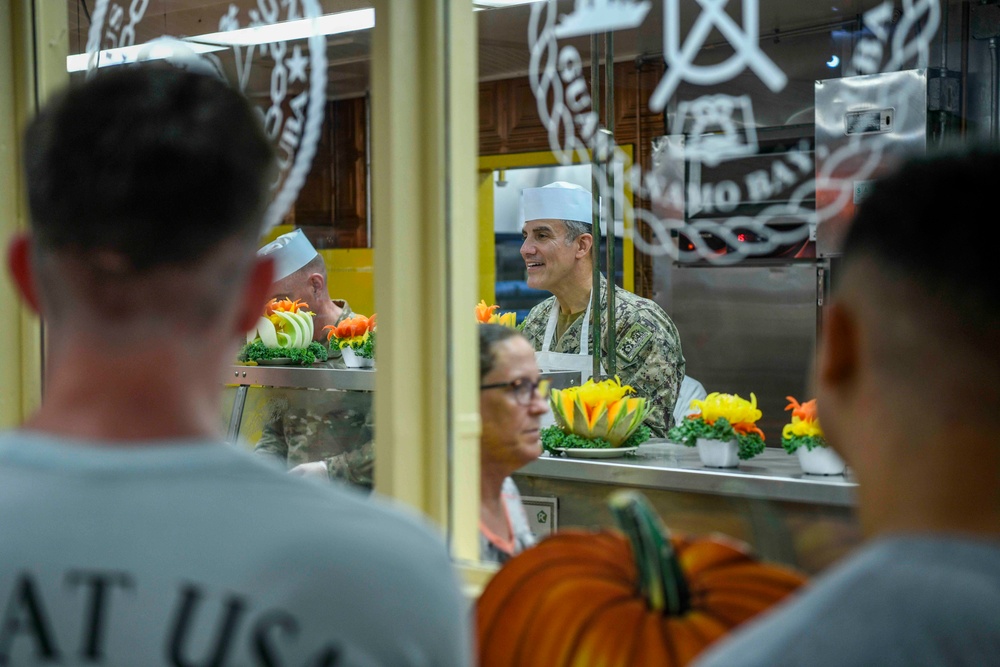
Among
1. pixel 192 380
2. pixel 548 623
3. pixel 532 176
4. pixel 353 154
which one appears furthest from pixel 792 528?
pixel 532 176

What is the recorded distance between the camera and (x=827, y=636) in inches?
25.1

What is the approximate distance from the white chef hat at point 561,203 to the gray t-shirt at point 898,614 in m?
3.35

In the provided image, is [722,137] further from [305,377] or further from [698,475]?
[305,377]

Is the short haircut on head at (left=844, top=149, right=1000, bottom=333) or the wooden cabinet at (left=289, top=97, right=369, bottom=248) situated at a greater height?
the wooden cabinet at (left=289, top=97, right=369, bottom=248)

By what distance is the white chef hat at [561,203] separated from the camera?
3.97 metres

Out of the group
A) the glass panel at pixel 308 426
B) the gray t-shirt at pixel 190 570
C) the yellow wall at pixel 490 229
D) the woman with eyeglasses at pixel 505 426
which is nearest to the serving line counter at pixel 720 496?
the woman with eyeglasses at pixel 505 426

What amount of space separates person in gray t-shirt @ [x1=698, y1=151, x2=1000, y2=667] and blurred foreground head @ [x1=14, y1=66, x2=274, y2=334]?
0.40m

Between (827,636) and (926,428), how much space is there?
0.46 feet

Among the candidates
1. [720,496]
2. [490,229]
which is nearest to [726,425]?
[720,496]

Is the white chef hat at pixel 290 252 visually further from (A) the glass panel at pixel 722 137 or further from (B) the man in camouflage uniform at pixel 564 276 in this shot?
(A) the glass panel at pixel 722 137

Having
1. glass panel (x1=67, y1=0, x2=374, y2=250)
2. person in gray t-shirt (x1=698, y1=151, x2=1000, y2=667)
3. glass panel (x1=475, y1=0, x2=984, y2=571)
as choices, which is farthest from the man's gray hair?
person in gray t-shirt (x1=698, y1=151, x2=1000, y2=667)

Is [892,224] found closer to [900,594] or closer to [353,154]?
[900,594]

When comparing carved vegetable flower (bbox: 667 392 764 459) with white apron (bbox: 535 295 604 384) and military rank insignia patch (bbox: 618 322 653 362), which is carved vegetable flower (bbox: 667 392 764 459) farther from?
military rank insignia patch (bbox: 618 322 653 362)

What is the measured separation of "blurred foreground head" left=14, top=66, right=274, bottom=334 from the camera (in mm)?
687
